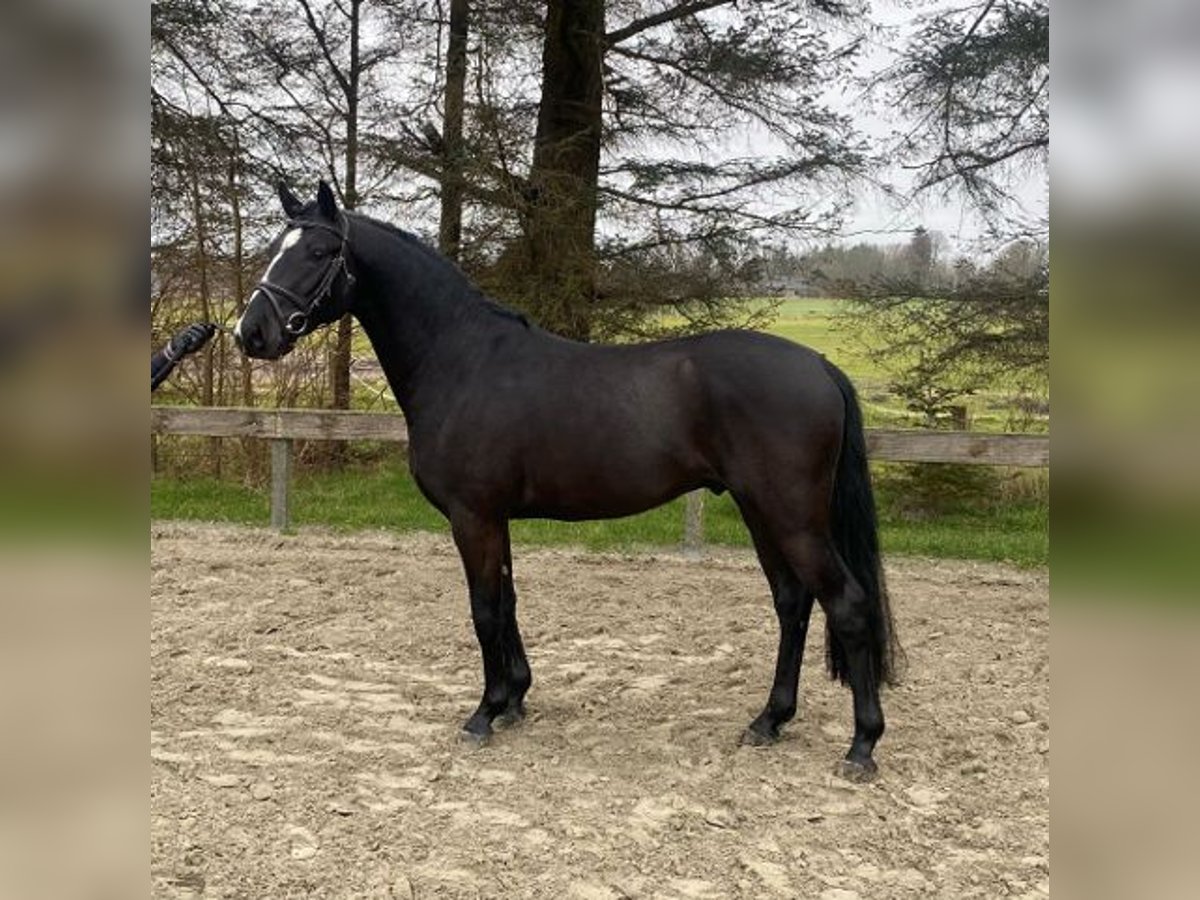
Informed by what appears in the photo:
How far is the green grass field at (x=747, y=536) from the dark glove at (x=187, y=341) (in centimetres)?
536

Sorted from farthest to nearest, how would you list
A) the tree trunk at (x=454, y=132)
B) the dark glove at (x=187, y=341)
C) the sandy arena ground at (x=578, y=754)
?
the tree trunk at (x=454, y=132)
the sandy arena ground at (x=578, y=754)
the dark glove at (x=187, y=341)

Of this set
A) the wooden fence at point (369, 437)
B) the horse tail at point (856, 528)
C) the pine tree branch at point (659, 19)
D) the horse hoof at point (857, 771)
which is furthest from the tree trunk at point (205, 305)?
the horse hoof at point (857, 771)

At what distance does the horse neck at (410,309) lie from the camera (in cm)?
358

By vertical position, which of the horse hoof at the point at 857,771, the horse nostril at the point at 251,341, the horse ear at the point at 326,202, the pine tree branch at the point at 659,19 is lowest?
the horse hoof at the point at 857,771

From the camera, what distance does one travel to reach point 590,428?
11.2 ft

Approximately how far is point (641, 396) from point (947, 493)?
5452 millimetres

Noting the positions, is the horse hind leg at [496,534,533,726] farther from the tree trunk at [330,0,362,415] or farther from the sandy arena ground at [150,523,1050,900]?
the tree trunk at [330,0,362,415]

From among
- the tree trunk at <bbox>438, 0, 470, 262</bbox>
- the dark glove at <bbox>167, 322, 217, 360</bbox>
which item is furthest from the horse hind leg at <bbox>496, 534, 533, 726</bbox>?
the tree trunk at <bbox>438, 0, 470, 262</bbox>

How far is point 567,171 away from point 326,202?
17.9ft

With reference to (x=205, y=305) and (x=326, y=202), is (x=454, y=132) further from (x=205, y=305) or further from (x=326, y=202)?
(x=326, y=202)

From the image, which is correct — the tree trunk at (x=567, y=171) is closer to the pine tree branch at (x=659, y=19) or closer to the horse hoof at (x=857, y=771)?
the pine tree branch at (x=659, y=19)

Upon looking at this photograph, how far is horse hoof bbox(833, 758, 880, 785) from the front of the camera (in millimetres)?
3244

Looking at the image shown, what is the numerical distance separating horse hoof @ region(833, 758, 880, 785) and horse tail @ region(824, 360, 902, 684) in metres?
0.29

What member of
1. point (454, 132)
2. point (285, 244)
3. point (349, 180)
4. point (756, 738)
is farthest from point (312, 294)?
point (349, 180)
